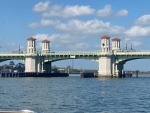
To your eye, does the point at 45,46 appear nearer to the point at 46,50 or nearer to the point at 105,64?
the point at 46,50

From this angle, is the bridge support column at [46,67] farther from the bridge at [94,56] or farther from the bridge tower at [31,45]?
the bridge tower at [31,45]

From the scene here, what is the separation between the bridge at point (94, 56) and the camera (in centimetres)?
14338

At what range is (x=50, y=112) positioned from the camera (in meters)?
35.7

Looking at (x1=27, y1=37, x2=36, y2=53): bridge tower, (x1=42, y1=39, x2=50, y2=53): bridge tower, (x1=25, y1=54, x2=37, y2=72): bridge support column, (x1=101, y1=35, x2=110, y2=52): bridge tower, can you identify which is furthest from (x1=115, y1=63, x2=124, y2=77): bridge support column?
(x1=27, y1=37, x2=36, y2=53): bridge tower

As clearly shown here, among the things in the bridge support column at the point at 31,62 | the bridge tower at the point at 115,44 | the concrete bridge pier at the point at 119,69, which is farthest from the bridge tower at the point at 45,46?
the concrete bridge pier at the point at 119,69

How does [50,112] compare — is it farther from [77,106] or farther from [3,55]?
[3,55]

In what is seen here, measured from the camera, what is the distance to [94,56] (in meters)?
147

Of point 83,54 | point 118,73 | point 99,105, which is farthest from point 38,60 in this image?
point 99,105

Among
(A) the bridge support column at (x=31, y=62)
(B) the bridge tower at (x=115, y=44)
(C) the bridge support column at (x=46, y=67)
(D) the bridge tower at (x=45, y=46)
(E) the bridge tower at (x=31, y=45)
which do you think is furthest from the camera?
(D) the bridge tower at (x=45, y=46)

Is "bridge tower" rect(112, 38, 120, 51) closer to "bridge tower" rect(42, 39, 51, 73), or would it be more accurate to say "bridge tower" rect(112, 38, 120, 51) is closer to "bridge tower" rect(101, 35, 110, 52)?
"bridge tower" rect(101, 35, 110, 52)

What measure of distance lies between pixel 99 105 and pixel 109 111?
4787mm

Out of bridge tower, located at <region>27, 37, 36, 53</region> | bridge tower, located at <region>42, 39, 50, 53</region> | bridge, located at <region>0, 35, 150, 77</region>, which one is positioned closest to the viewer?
bridge, located at <region>0, 35, 150, 77</region>

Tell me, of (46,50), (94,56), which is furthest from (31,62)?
(94,56)

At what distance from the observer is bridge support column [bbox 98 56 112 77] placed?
14362 centimetres
